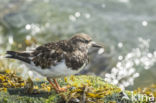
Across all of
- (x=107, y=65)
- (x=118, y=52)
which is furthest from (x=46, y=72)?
(x=118, y=52)

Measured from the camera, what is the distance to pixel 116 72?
35.7ft

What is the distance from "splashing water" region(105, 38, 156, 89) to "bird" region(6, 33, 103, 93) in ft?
16.3

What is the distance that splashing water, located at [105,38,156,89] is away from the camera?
35.0 feet

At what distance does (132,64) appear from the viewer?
37.2 ft

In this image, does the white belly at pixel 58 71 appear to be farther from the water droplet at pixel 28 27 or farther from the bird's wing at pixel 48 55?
the water droplet at pixel 28 27

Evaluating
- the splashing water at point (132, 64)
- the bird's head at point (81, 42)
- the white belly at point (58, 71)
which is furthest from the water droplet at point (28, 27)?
the white belly at point (58, 71)

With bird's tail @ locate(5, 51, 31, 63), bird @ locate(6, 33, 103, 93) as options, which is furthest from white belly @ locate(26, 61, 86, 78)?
bird's tail @ locate(5, 51, 31, 63)

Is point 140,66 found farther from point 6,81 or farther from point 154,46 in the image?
point 6,81

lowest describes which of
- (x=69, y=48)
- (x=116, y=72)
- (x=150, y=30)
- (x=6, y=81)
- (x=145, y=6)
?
(x=6, y=81)

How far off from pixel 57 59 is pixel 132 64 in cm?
653

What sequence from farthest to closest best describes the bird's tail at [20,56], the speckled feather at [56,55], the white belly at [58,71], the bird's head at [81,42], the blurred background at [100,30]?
the blurred background at [100,30] → the bird's head at [81,42] → the bird's tail at [20,56] → the speckled feather at [56,55] → the white belly at [58,71]

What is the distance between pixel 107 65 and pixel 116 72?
1.38 feet

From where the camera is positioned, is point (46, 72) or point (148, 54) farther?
point (148, 54)

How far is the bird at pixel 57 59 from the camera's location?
527cm
